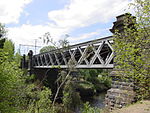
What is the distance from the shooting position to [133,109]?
6.38 metres

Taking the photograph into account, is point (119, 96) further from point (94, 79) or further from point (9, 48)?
point (94, 79)

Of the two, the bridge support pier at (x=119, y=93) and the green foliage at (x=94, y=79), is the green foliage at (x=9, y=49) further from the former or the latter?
the green foliage at (x=94, y=79)

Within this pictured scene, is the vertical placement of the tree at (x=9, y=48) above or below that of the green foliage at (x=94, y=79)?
above

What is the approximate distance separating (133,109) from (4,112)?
5.22 meters

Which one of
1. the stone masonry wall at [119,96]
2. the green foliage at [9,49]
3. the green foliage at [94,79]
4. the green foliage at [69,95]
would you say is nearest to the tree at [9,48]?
the green foliage at [9,49]

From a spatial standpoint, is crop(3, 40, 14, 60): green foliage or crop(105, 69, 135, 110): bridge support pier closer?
crop(105, 69, 135, 110): bridge support pier

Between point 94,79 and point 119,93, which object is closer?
point 119,93

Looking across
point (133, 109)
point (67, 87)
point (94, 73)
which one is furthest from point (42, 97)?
point (94, 73)

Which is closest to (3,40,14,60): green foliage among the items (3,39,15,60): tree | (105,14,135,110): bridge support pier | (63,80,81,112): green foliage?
(3,39,15,60): tree

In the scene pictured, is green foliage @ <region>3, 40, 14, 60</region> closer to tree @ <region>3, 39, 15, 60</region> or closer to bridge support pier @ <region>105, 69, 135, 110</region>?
tree @ <region>3, 39, 15, 60</region>

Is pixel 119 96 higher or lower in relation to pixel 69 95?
higher

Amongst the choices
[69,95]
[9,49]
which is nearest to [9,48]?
[9,49]

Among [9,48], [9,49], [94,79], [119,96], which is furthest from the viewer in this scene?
[94,79]

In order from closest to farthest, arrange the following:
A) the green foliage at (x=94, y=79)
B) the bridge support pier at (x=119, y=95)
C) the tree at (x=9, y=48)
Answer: the bridge support pier at (x=119, y=95) → the tree at (x=9, y=48) → the green foliage at (x=94, y=79)
